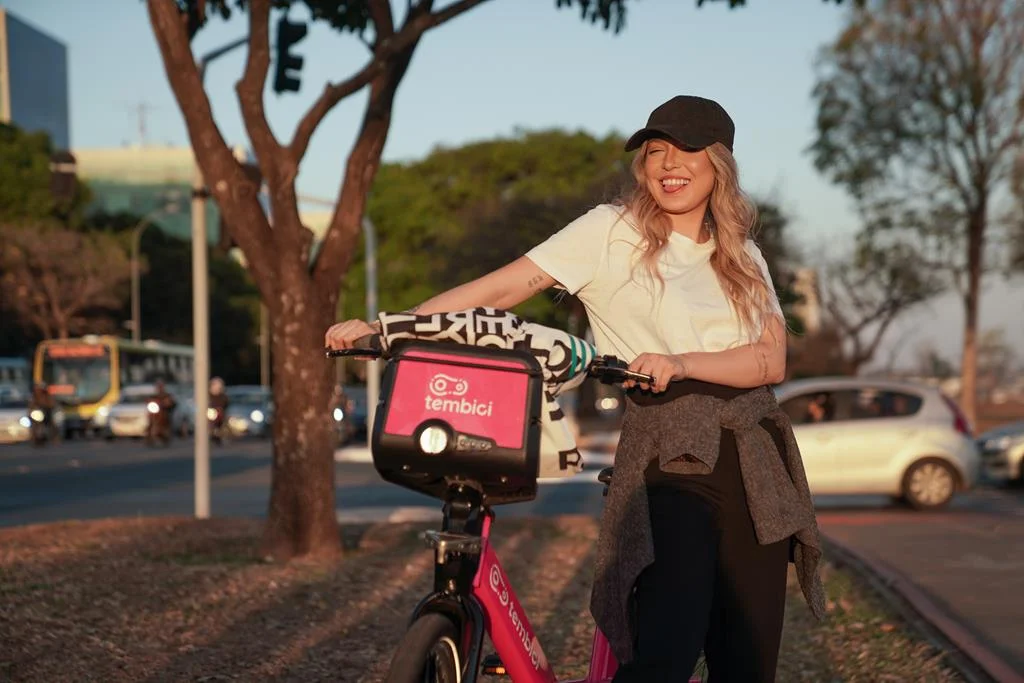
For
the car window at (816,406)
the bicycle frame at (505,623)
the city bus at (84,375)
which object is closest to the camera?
the bicycle frame at (505,623)

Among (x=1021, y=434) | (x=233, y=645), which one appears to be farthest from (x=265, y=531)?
(x=1021, y=434)

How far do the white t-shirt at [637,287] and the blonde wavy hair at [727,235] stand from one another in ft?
0.07

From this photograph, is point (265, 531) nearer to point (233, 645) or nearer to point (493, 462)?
point (233, 645)

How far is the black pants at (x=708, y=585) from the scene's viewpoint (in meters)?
3.35

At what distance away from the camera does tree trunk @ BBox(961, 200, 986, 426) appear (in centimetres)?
2916

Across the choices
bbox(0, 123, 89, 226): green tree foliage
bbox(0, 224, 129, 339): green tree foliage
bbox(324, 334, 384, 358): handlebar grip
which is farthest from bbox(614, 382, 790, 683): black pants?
bbox(0, 123, 89, 226): green tree foliage

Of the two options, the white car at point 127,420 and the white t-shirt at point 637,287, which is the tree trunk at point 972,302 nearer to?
the white car at point 127,420

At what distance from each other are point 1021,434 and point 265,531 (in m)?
13.2

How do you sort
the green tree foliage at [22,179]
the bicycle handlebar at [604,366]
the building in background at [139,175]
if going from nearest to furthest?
1. the bicycle handlebar at [604,366]
2. the green tree foliage at [22,179]
3. the building in background at [139,175]

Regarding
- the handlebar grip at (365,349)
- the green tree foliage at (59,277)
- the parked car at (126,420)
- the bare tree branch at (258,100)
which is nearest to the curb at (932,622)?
the handlebar grip at (365,349)

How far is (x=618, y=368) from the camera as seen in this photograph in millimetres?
3234

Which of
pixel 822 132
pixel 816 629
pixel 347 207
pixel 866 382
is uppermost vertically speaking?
pixel 822 132

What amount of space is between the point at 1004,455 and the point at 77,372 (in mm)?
28993

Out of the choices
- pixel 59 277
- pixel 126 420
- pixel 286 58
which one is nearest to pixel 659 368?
pixel 286 58
